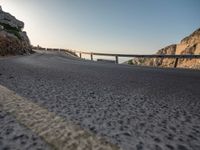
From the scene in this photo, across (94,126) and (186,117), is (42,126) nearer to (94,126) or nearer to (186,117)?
(94,126)

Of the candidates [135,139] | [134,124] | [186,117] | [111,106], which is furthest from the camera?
[111,106]

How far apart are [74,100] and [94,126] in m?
0.88

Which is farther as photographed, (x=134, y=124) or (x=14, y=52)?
(x=14, y=52)

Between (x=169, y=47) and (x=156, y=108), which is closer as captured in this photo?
(x=156, y=108)

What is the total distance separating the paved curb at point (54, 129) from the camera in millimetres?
1279

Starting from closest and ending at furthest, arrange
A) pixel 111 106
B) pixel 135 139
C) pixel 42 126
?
pixel 135 139 → pixel 42 126 → pixel 111 106

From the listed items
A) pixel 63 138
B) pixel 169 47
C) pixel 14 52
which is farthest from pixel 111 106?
pixel 169 47

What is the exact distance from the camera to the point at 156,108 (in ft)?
7.67

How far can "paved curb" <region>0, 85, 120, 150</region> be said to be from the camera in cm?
128

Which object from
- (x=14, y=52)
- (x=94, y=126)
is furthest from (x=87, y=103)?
(x=14, y=52)

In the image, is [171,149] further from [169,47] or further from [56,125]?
[169,47]

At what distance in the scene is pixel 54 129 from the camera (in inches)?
59.5

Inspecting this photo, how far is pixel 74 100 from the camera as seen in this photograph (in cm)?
245

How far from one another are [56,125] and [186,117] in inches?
51.5
